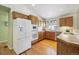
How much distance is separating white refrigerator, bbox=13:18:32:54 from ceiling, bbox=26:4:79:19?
29 cm

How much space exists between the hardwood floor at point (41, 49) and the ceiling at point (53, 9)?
53 centimetres

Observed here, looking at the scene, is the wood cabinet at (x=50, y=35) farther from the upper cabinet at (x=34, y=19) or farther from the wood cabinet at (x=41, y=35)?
the upper cabinet at (x=34, y=19)

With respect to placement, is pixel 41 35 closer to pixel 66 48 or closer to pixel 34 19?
pixel 34 19

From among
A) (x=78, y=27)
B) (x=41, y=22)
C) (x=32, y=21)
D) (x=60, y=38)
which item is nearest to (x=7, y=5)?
(x=32, y=21)

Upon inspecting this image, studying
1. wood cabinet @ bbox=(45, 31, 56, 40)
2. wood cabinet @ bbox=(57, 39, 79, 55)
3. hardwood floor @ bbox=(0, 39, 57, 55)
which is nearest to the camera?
wood cabinet @ bbox=(57, 39, 79, 55)

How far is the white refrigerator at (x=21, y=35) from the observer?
4.86 ft

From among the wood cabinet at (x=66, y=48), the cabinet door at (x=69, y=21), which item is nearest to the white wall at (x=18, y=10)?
the cabinet door at (x=69, y=21)

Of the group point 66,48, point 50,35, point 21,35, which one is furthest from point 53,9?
point 21,35

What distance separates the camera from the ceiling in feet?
4.43

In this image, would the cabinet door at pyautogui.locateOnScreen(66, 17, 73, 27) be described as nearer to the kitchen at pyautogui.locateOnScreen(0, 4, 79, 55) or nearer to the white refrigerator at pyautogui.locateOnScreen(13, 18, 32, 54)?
the kitchen at pyautogui.locateOnScreen(0, 4, 79, 55)

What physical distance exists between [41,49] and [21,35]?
510 mm

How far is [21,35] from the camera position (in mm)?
1671

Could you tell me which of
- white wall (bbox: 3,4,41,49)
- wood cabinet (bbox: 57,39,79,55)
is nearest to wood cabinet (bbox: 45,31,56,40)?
wood cabinet (bbox: 57,39,79,55)

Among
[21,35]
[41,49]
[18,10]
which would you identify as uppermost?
[18,10]
